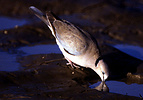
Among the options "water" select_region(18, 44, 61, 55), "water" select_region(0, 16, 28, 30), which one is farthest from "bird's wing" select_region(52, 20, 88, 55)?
"water" select_region(0, 16, 28, 30)

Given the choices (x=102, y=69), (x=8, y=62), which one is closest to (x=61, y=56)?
(x=8, y=62)

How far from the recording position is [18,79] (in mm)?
5277

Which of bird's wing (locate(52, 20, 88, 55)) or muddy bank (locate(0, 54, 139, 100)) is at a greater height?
bird's wing (locate(52, 20, 88, 55))

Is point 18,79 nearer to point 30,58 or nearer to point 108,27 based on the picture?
point 30,58

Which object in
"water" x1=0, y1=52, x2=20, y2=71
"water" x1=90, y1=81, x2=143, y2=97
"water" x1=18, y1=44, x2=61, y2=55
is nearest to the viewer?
"water" x1=90, y1=81, x2=143, y2=97

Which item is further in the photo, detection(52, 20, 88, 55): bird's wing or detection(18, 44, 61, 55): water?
detection(18, 44, 61, 55): water

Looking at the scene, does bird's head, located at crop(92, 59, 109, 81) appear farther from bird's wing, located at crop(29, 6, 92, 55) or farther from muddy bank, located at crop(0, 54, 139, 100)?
bird's wing, located at crop(29, 6, 92, 55)

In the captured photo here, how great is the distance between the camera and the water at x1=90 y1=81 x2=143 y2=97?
5.19 metres

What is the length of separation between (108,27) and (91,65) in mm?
4248

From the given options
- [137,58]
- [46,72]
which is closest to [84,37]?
[46,72]

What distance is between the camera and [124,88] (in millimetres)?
5406

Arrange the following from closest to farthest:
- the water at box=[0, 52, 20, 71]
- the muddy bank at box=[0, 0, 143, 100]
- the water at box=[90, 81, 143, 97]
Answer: the muddy bank at box=[0, 0, 143, 100]
the water at box=[90, 81, 143, 97]
the water at box=[0, 52, 20, 71]

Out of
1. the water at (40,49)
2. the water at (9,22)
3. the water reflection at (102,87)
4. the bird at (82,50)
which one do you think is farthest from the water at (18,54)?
the water at (9,22)

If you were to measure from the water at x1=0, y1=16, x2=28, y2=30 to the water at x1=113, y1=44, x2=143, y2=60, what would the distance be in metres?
3.67
